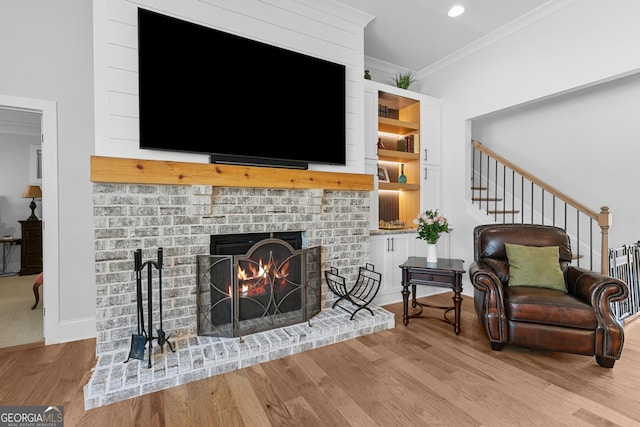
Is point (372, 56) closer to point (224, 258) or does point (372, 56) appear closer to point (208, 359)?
point (224, 258)

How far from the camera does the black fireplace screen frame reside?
2.46m

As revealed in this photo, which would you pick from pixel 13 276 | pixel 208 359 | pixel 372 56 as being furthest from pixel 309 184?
pixel 13 276

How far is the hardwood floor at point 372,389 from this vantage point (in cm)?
167

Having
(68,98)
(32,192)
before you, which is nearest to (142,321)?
(68,98)

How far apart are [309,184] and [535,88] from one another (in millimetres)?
2771

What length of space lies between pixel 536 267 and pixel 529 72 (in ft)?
7.33

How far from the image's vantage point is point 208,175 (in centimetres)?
246

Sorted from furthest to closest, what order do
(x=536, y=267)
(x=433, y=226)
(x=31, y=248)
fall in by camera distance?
1. (x=31, y=248)
2. (x=433, y=226)
3. (x=536, y=267)

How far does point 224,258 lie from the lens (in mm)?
2418

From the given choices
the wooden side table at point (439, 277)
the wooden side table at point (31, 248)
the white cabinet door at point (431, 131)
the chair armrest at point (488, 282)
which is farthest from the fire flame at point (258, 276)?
the wooden side table at point (31, 248)

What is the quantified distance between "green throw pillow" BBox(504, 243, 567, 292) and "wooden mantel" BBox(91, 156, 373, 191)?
1664 mm

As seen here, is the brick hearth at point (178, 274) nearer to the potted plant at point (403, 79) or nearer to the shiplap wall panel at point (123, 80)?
the shiplap wall panel at point (123, 80)

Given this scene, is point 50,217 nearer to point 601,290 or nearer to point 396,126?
point 396,126

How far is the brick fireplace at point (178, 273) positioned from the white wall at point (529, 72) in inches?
89.0
